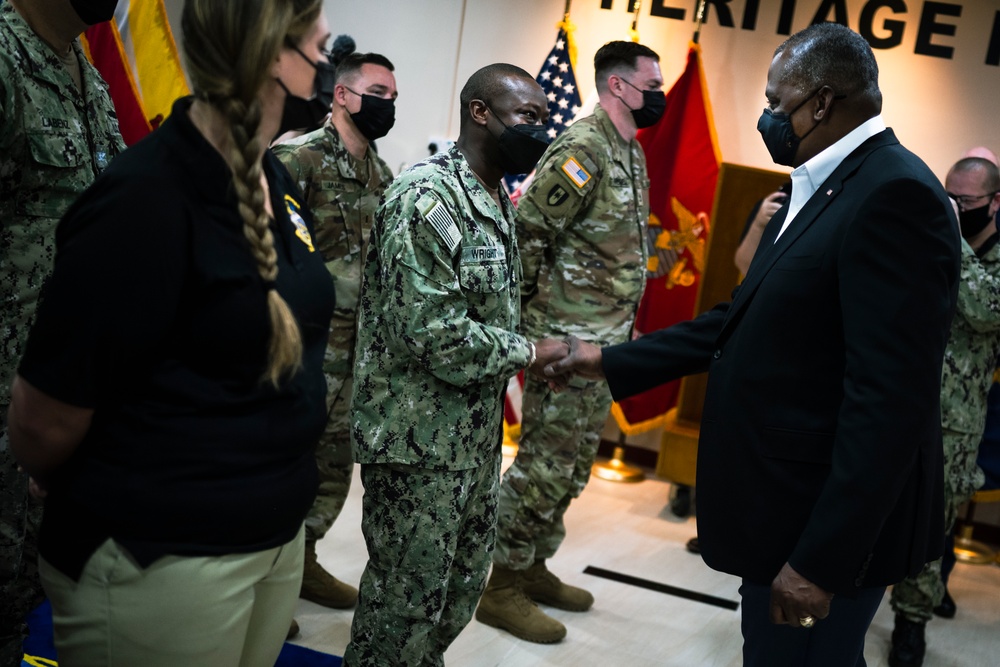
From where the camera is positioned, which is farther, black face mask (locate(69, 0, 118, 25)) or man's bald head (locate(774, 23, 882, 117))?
black face mask (locate(69, 0, 118, 25))

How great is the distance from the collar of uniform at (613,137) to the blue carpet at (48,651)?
6.41ft

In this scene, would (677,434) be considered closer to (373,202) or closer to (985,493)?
(985,493)

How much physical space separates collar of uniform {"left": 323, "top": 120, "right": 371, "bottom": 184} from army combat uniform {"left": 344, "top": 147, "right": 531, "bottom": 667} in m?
1.10

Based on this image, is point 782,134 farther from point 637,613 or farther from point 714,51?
point 714,51

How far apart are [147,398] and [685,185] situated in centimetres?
434

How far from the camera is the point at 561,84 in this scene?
5.22 metres

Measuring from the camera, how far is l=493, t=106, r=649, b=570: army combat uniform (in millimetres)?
3203

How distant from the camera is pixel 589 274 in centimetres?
332

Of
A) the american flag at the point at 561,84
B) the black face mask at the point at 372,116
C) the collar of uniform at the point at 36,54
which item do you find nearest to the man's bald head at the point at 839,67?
the collar of uniform at the point at 36,54

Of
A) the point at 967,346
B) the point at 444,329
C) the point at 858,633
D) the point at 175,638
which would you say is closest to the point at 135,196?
the point at 175,638

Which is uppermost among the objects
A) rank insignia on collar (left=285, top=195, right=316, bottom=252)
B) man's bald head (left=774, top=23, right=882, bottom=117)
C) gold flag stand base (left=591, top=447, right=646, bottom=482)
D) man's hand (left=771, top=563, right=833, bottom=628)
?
man's bald head (left=774, top=23, right=882, bottom=117)

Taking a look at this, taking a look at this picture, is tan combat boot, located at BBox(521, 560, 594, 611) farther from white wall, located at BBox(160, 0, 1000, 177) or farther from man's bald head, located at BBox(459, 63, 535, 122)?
white wall, located at BBox(160, 0, 1000, 177)

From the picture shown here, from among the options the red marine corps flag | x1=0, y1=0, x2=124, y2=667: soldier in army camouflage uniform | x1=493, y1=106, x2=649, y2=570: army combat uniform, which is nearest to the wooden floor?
x1=493, y1=106, x2=649, y2=570: army combat uniform

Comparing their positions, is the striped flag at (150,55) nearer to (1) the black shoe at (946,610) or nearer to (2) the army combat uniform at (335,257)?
(2) the army combat uniform at (335,257)
